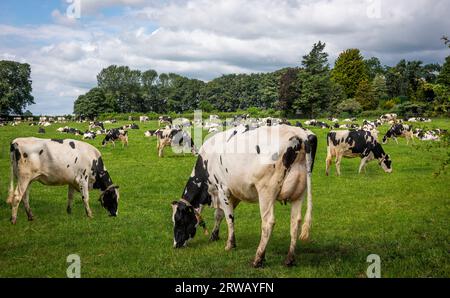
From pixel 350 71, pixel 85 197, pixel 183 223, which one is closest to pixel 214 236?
pixel 183 223

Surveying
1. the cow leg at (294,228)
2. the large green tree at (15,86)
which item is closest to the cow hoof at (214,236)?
the cow leg at (294,228)

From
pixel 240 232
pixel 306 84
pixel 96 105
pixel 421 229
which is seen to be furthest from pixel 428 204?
pixel 96 105

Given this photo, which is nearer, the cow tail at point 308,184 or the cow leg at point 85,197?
the cow tail at point 308,184

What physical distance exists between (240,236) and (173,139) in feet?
64.4

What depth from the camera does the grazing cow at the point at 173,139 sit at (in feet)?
94.6

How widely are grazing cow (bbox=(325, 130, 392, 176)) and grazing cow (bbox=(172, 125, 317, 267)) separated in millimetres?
13650

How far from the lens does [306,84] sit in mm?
83062

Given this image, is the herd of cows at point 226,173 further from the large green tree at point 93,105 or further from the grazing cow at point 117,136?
the large green tree at point 93,105

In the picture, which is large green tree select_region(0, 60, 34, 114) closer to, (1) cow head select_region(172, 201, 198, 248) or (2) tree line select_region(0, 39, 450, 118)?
(2) tree line select_region(0, 39, 450, 118)

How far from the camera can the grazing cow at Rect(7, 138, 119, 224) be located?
11516mm

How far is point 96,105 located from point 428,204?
114589 mm

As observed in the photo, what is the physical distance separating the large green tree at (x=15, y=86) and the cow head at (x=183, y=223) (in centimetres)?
9625

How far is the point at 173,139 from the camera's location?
29.1m
